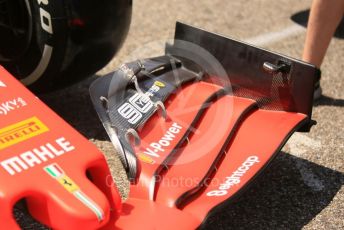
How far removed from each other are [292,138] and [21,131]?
1.18 meters

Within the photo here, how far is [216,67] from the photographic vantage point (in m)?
2.26

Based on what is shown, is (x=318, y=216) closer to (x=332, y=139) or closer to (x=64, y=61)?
(x=332, y=139)

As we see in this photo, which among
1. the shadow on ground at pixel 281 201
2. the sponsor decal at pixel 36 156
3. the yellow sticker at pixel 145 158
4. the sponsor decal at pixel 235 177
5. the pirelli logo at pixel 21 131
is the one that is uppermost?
the pirelli logo at pixel 21 131

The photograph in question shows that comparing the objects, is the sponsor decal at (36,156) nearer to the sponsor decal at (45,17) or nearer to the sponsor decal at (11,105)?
the sponsor decal at (11,105)

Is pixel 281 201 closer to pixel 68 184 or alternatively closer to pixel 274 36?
pixel 68 184

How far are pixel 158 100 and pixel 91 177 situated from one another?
1.82ft

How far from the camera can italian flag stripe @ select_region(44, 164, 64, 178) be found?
1505 mm

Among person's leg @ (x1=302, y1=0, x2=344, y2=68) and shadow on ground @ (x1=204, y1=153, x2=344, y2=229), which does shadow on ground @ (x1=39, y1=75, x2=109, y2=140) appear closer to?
shadow on ground @ (x1=204, y1=153, x2=344, y2=229)

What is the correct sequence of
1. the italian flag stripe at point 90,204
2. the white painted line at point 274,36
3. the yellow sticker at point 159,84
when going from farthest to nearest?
1. the white painted line at point 274,36
2. the yellow sticker at point 159,84
3. the italian flag stripe at point 90,204

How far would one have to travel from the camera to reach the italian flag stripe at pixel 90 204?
1.43m

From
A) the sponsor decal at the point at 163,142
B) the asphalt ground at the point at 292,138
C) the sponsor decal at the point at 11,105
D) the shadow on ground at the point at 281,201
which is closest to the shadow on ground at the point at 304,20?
the asphalt ground at the point at 292,138

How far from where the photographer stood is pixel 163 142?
6.36ft

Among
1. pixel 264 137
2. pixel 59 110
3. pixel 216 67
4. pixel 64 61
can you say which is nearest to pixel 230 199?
pixel 264 137

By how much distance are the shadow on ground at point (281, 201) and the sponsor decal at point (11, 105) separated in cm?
67
